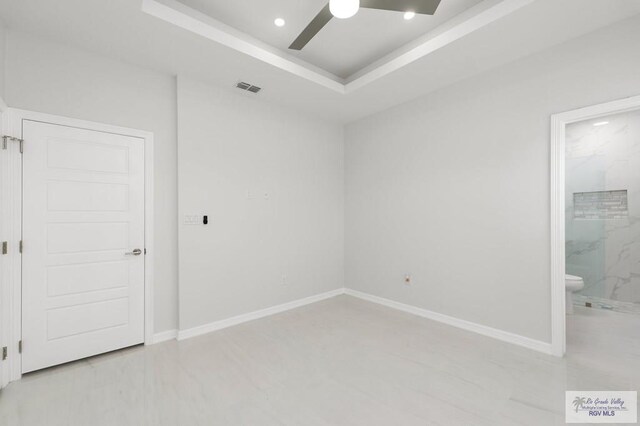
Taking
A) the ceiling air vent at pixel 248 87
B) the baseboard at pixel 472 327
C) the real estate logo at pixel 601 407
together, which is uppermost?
the ceiling air vent at pixel 248 87

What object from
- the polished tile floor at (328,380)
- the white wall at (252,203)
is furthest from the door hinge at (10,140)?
the polished tile floor at (328,380)

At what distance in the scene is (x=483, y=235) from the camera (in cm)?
311

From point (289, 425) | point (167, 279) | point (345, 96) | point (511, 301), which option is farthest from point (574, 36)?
point (167, 279)

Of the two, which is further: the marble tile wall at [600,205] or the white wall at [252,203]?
the marble tile wall at [600,205]

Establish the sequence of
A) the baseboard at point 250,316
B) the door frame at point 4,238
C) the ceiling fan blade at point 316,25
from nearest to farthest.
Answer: the ceiling fan blade at point 316,25 → the door frame at point 4,238 → the baseboard at point 250,316

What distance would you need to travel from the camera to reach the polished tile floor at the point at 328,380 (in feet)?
6.08

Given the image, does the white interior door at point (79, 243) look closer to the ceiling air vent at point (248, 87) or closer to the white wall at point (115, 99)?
the white wall at point (115, 99)

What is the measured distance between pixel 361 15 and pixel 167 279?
3.28 metres

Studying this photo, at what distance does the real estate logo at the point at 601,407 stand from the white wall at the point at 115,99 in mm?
3494

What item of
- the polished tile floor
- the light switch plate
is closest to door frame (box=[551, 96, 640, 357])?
the polished tile floor

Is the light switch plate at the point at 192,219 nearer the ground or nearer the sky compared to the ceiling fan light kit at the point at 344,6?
nearer the ground

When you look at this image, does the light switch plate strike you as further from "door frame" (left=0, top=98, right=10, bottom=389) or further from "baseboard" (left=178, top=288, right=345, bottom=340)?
"door frame" (left=0, top=98, right=10, bottom=389)

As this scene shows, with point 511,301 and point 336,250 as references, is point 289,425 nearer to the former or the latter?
point 511,301

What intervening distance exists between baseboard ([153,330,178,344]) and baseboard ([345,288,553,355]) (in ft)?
8.62
